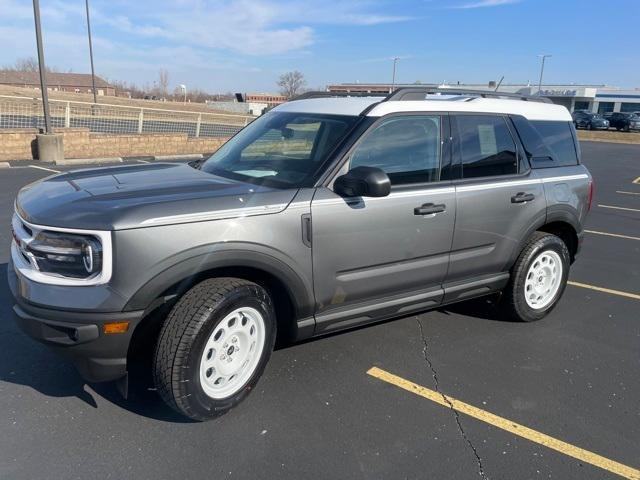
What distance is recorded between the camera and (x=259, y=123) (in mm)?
4262

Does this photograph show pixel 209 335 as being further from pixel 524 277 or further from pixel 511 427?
pixel 524 277

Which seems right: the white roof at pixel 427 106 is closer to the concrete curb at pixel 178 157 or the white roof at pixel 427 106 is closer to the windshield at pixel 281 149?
the windshield at pixel 281 149

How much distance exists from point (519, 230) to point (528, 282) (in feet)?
1.81

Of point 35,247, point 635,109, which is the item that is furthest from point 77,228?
point 635,109

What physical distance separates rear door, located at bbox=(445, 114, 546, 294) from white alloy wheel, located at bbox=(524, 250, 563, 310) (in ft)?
1.14

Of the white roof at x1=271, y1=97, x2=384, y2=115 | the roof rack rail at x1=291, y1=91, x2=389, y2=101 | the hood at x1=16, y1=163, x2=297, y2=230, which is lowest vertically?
the hood at x1=16, y1=163, x2=297, y2=230

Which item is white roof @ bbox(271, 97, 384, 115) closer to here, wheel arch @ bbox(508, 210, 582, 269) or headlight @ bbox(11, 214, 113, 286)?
wheel arch @ bbox(508, 210, 582, 269)

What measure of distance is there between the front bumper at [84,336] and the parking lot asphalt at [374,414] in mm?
442

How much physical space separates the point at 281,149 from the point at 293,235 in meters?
1.00

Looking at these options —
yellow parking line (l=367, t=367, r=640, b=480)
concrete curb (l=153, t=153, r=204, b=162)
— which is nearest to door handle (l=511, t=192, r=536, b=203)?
yellow parking line (l=367, t=367, r=640, b=480)

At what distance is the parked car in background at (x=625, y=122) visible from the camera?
44.4 meters

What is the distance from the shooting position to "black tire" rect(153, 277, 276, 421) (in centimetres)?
274

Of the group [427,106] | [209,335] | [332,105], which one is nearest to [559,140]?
[427,106]

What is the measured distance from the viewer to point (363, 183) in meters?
3.09
